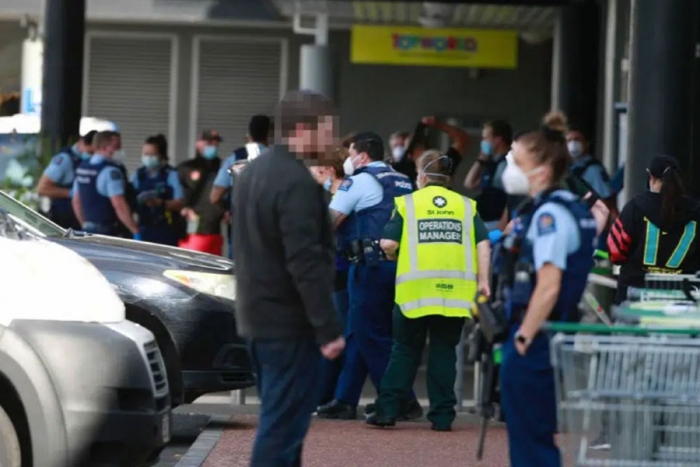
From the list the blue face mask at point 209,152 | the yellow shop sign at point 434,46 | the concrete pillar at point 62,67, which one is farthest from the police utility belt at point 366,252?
the yellow shop sign at point 434,46

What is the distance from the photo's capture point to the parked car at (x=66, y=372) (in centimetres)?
718

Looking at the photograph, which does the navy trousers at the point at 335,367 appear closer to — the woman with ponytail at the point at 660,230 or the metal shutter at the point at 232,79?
the woman with ponytail at the point at 660,230

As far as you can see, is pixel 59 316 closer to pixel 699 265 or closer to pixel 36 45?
pixel 699 265

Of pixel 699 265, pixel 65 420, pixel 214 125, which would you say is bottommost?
pixel 65 420

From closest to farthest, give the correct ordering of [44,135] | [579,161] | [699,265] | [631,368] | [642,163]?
[631,368], [699,265], [642,163], [579,161], [44,135]

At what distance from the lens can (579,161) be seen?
15422 mm

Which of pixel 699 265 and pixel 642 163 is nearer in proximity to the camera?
pixel 699 265

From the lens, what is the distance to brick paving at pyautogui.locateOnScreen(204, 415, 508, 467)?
9633mm

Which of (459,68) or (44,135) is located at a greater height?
(459,68)

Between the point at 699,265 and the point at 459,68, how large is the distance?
59.1 ft

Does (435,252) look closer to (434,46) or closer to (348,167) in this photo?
(348,167)

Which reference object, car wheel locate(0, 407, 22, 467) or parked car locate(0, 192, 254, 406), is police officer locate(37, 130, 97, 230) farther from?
car wheel locate(0, 407, 22, 467)

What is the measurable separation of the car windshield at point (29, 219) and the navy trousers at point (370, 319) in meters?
1.94

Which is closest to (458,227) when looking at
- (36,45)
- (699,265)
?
(699,265)
